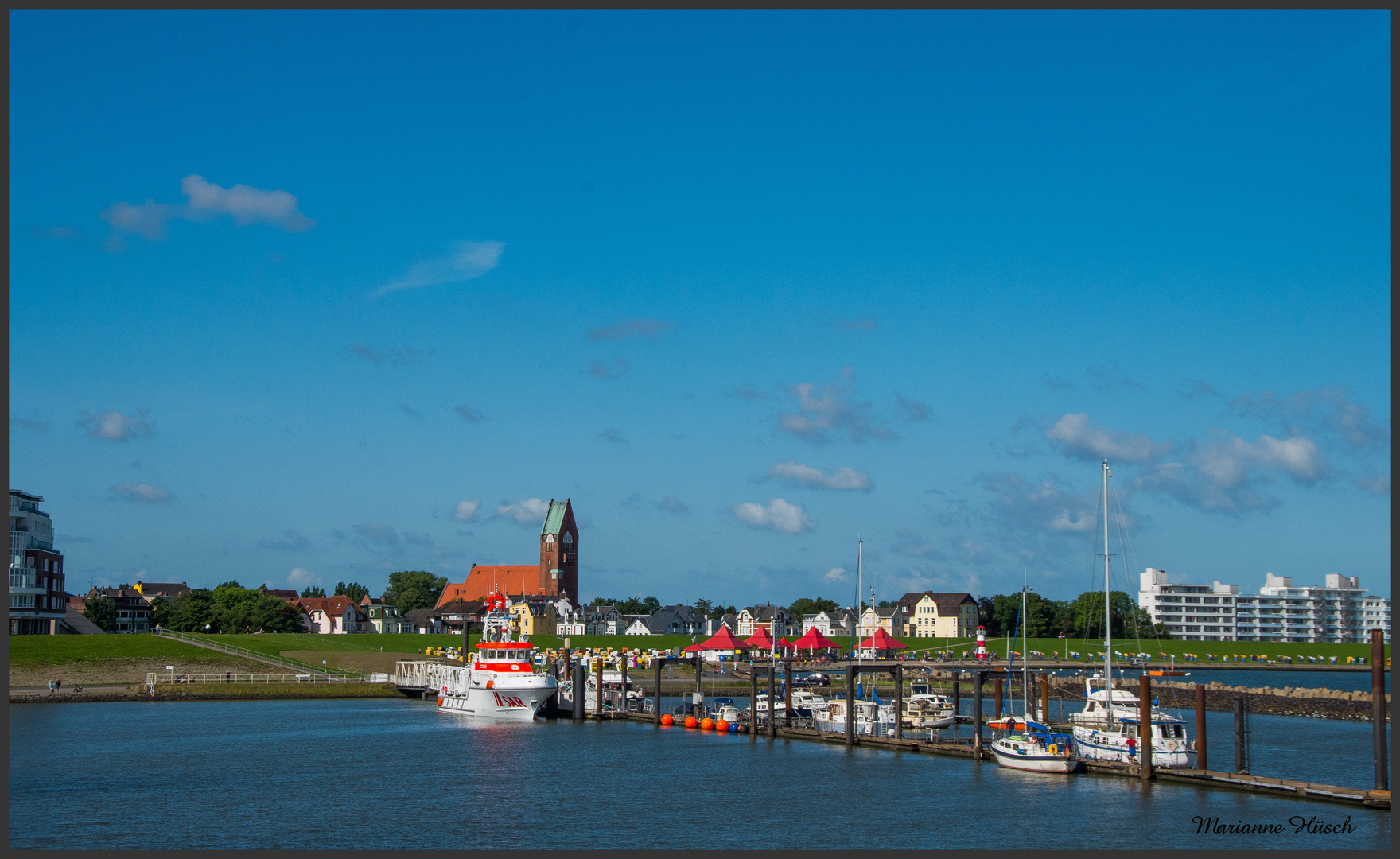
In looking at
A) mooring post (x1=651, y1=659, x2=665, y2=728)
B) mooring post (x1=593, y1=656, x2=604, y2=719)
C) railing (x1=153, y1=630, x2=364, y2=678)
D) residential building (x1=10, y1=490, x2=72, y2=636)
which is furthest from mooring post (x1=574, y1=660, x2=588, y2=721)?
residential building (x1=10, y1=490, x2=72, y2=636)

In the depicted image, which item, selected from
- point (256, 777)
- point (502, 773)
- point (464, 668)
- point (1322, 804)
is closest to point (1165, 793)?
point (1322, 804)

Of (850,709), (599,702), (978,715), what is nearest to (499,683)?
(599,702)

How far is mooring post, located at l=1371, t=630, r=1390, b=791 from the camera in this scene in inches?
1506

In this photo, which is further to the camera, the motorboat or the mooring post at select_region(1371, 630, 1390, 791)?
the motorboat

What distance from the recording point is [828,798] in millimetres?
45500

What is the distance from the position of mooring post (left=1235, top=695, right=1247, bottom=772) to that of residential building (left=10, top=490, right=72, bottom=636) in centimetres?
10841

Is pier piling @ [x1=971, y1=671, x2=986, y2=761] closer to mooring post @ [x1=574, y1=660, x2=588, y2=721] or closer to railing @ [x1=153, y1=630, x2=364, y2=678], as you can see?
mooring post @ [x1=574, y1=660, x2=588, y2=721]

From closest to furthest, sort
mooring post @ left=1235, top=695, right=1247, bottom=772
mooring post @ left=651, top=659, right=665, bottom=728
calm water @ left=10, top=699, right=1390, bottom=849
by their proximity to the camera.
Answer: calm water @ left=10, top=699, right=1390, bottom=849 → mooring post @ left=1235, top=695, right=1247, bottom=772 → mooring post @ left=651, top=659, right=665, bottom=728

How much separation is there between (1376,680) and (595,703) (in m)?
49.8

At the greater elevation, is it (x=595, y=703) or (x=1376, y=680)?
(x=1376, y=680)

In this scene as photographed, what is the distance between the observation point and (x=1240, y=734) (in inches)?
1805

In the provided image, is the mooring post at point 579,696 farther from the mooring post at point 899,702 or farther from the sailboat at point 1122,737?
the sailboat at point 1122,737

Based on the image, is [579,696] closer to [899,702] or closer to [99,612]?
[899,702]

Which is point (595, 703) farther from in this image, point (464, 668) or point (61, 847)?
point (61, 847)
